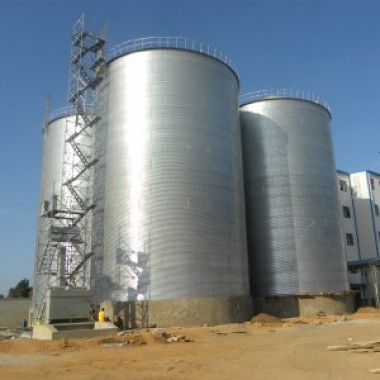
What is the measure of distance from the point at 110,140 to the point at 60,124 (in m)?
10.3

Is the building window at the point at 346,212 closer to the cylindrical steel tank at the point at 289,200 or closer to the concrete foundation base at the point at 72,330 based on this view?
the cylindrical steel tank at the point at 289,200

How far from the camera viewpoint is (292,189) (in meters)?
39.3

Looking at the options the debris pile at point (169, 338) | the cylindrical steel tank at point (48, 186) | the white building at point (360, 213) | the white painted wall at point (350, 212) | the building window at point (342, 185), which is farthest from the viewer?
the building window at point (342, 185)

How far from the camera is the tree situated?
72.9m

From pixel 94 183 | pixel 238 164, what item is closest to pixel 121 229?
pixel 94 183

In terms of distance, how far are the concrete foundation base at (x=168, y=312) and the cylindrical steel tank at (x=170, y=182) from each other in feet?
1.37

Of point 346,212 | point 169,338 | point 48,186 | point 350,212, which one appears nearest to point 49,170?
point 48,186

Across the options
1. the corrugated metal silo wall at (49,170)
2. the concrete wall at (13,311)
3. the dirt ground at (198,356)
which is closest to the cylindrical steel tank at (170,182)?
the dirt ground at (198,356)

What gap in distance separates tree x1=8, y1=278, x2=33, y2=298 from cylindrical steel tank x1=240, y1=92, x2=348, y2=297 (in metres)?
45.6

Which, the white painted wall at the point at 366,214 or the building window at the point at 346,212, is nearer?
the building window at the point at 346,212

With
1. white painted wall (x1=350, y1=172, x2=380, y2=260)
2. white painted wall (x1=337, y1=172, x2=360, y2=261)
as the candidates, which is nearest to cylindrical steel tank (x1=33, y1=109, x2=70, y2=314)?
white painted wall (x1=337, y1=172, x2=360, y2=261)

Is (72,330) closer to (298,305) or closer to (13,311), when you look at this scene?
(298,305)

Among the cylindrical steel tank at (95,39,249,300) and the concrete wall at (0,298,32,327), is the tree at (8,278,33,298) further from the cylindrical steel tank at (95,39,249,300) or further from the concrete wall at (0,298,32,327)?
the cylindrical steel tank at (95,39,249,300)

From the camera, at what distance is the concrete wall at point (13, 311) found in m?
43.8
